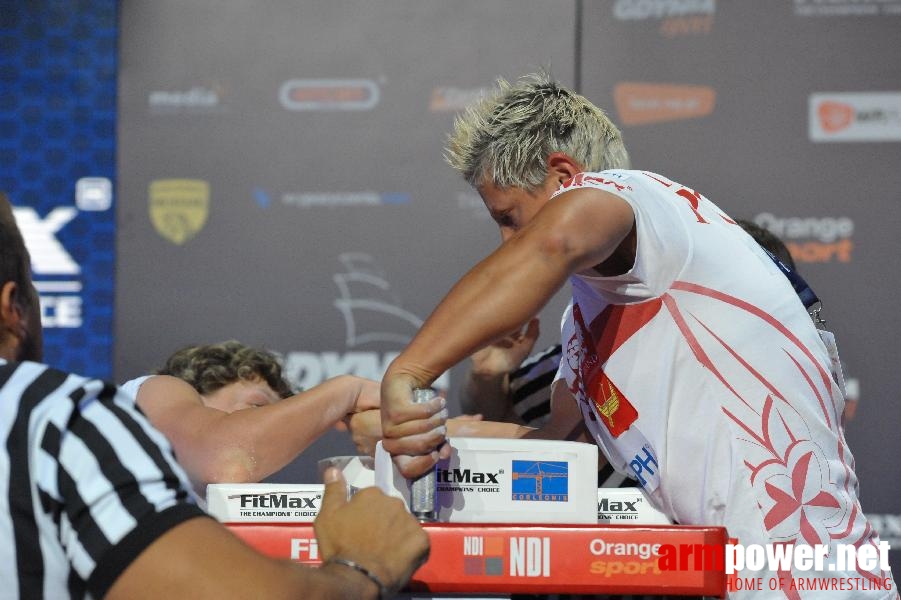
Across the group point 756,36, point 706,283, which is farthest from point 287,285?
point 706,283

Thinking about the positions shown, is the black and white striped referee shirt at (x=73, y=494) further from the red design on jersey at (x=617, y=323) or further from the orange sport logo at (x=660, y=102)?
the orange sport logo at (x=660, y=102)

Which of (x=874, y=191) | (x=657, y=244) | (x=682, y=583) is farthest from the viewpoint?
(x=874, y=191)

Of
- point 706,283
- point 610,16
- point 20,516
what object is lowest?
point 20,516

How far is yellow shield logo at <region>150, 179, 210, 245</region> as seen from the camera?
3.99m

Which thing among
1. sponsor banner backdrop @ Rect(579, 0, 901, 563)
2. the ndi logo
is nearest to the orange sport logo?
sponsor banner backdrop @ Rect(579, 0, 901, 563)

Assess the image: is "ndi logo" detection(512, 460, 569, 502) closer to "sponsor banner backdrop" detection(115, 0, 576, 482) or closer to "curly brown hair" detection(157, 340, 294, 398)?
"curly brown hair" detection(157, 340, 294, 398)

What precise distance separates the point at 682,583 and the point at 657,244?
49cm

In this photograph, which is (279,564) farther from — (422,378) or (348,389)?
(348,389)

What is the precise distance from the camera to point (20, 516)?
1039 mm

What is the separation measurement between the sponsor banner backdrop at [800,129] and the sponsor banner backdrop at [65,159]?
1854 mm

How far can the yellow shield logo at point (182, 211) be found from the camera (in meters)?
3.99

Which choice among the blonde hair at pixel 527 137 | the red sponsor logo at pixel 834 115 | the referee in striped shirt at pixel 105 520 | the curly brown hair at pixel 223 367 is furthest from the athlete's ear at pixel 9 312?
the red sponsor logo at pixel 834 115

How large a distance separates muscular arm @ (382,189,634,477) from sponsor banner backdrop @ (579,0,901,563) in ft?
8.54

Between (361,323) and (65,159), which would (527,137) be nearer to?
(361,323)
